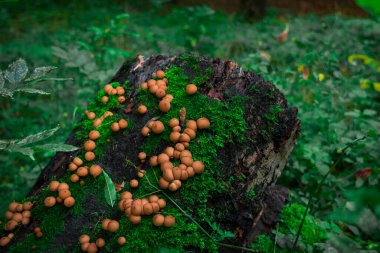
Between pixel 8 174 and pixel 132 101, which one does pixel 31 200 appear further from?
pixel 8 174

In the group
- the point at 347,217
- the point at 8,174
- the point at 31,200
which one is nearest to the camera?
the point at 347,217

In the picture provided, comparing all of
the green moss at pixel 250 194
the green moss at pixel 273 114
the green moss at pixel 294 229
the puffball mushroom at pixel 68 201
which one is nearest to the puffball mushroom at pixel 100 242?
the puffball mushroom at pixel 68 201

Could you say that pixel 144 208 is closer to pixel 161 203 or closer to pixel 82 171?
pixel 161 203

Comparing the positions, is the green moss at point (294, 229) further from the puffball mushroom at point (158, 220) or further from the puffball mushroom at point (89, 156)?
the puffball mushroom at point (89, 156)

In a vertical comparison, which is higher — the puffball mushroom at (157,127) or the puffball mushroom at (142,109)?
the puffball mushroom at (142,109)

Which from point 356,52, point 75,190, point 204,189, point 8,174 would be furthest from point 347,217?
point 356,52
